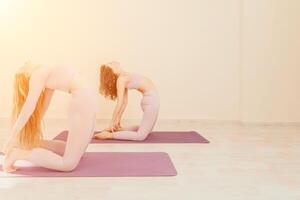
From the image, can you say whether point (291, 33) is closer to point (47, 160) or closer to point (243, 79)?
point (243, 79)

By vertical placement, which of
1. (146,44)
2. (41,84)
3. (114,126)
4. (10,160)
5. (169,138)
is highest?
(146,44)

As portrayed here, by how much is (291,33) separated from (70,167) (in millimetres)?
4012

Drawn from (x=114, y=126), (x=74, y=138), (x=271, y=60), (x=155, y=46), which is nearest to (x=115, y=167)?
(x=74, y=138)

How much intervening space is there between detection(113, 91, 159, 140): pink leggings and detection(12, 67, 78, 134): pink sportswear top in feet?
4.57

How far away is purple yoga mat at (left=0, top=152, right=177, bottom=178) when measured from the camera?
2402mm

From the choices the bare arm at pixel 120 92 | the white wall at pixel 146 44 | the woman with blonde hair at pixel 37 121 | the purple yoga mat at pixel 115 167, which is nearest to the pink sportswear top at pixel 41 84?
the woman with blonde hair at pixel 37 121

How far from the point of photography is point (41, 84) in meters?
2.35

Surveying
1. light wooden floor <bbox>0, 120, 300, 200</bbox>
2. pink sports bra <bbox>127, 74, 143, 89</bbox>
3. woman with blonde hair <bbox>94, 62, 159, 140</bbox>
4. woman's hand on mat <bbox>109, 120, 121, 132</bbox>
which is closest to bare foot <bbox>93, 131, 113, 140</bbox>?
woman with blonde hair <bbox>94, 62, 159, 140</bbox>

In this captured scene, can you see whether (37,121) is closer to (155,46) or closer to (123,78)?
(123,78)

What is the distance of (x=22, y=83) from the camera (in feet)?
7.93

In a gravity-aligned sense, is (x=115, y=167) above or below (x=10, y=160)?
below

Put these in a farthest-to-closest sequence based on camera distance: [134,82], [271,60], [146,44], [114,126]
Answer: [146,44], [271,60], [114,126], [134,82]

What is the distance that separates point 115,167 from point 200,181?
62cm

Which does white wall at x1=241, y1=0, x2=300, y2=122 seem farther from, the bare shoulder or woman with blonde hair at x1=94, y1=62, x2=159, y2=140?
the bare shoulder
